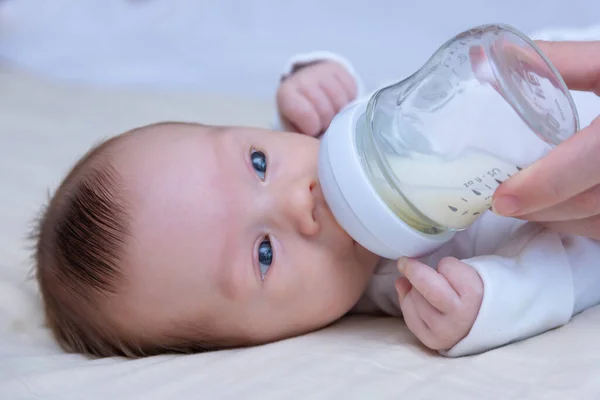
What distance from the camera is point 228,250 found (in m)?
1.04

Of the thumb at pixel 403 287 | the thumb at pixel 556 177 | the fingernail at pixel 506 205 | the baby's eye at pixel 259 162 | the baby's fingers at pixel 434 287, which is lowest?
the thumb at pixel 403 287

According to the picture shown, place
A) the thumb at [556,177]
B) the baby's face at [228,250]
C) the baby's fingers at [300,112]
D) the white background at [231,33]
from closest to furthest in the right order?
1. the thumb at [556,177]
2. the baby's face at [228,250]
3. the baby's fingers at [300,112]
4. the white background at [231,33]

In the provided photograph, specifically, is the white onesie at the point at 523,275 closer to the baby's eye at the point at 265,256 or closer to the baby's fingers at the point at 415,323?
the baby's fingers at the point at 415,323

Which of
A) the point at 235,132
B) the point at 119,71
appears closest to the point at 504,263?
the point at 235,132

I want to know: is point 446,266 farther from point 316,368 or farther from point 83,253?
point 83,253

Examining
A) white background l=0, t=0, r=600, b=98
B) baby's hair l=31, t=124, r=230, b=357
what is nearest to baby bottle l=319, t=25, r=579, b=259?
baby's hair l=31, t=124, r=230, b=357

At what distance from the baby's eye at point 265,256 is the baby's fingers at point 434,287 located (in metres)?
0.20

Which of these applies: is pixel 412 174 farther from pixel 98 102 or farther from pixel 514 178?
pixel 98 102

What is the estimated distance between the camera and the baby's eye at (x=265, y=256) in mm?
1062

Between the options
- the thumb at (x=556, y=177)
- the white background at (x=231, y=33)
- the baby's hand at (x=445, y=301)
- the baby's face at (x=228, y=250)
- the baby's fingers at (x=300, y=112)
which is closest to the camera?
the thumb at (x=556, y=177)

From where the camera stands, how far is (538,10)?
2131 mm

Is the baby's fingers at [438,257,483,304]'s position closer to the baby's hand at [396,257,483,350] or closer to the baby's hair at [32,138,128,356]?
the baby's hand at [396,257,483,350]

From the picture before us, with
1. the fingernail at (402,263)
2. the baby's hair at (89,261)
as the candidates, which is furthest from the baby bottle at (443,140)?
the baby's hair at (89,261)

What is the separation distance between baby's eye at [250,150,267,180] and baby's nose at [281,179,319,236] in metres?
0.06
